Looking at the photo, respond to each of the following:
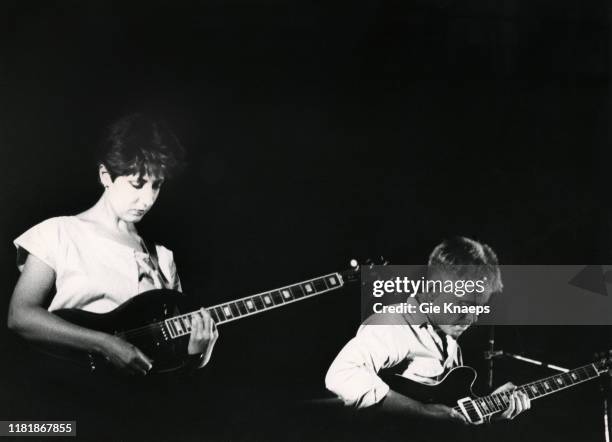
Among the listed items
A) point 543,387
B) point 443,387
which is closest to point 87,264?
point 443,387

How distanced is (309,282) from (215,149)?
0.71 meters

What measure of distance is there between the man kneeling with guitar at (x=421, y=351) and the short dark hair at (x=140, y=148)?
3.62ft

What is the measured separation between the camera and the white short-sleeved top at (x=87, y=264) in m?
2.21

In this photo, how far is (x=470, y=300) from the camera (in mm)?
2537

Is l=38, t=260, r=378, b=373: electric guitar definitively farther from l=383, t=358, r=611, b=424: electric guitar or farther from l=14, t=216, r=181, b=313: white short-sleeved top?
l=383, t=358, r=611, b=424: electric guitar

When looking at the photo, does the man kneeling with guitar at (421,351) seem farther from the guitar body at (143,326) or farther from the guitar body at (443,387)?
the guitar body at (143,326)

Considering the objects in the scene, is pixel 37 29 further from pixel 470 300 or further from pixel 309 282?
pixel 470 300

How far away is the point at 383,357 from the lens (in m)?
2.40

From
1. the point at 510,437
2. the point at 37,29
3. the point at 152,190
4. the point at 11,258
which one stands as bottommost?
the point at 510,437

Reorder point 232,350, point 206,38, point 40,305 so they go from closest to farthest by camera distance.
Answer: point 40,305, point 232,350, point 206,38

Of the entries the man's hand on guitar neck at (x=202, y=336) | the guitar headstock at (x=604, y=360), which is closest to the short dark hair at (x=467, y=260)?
the guitar headstock at (x=604, y=360)

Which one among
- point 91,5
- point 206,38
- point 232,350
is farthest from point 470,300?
point 91,5

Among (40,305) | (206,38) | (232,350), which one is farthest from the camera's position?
(206,38)

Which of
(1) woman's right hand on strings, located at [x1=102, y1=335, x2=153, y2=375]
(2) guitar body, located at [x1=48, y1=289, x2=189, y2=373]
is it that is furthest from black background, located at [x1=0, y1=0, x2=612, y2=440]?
(1) woman's right hand on strings, located at [x1=102, y1=335, x2=153, y2=375]
